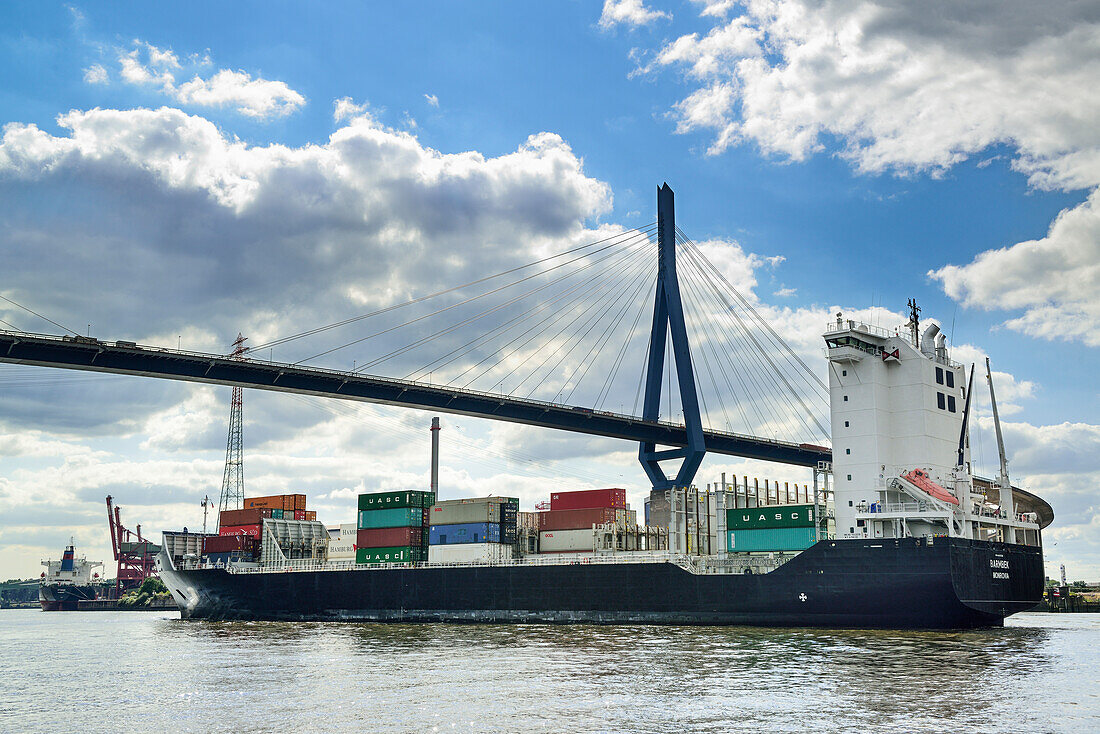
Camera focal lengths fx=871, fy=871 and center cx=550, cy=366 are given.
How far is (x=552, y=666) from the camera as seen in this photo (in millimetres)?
23156

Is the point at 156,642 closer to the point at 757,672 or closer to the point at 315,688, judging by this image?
the point at 315,688

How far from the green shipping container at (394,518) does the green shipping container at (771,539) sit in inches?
705

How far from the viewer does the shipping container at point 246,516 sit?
54.9m

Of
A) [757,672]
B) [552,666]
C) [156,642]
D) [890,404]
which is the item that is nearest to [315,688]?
[552,666]

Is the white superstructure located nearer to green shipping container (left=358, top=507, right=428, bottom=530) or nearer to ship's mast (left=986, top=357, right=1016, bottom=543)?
ship's mast (left=986, top=357, right=1016, bottom=543)

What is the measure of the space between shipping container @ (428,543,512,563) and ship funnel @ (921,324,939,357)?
22.1 meters

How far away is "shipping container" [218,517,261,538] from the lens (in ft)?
178

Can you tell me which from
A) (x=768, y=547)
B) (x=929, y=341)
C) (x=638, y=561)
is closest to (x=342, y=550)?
(x=638, y=561)

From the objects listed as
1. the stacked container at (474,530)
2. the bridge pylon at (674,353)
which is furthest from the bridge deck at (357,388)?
the stacked container at (474,530)

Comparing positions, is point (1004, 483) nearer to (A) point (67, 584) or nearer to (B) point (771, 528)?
(B) point (771, 528)

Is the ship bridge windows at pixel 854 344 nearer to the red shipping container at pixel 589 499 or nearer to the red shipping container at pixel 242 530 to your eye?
the red shipping container at pixel 589 499

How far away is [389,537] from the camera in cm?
4794

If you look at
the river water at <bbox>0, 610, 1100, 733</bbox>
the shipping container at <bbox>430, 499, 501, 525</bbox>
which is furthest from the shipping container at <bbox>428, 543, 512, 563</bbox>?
the river water at <bbox>0, 610, 1100, 733</bbox>

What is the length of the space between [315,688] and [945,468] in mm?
27761
